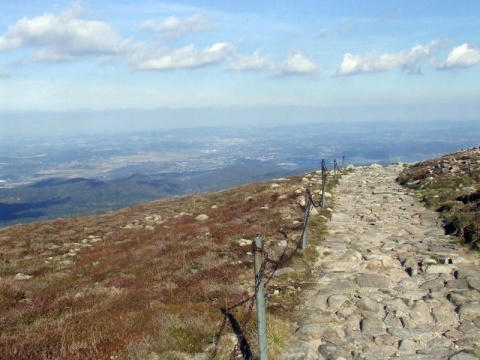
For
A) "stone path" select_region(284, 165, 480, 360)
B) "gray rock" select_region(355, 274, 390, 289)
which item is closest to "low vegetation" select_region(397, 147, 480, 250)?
"stone path" select_region(284, 165, 480, 360)

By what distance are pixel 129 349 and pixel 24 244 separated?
60.6 feet

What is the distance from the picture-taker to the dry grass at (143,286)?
779 centimetres

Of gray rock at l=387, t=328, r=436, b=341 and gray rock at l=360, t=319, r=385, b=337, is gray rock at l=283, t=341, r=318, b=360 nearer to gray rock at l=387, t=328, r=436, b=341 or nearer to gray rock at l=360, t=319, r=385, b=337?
gray rock at l=360, t=319, r=385, b=337

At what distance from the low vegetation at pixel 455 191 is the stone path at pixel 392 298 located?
673 millimetres

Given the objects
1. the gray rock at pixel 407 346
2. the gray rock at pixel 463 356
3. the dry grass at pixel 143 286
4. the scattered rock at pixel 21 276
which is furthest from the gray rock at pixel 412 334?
the scattered rock at pixel 21 276

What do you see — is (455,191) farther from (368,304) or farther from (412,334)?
(412,334)

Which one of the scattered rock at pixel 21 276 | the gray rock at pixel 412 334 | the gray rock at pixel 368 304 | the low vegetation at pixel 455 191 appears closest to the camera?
the gray rock at pixel 412 334

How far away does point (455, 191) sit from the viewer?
67.3 feet

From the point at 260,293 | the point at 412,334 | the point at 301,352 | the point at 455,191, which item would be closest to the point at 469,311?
the point at 412,334

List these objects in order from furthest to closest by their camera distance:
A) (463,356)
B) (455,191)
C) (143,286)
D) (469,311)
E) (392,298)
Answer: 1. (455,191)
2. (143,286)
3. (392,298)
4. (469,311)
5. (463,356)

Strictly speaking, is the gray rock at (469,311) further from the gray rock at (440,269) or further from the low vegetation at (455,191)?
the low vegetation at (455,191)

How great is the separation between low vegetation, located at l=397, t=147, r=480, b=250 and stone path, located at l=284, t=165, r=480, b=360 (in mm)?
673

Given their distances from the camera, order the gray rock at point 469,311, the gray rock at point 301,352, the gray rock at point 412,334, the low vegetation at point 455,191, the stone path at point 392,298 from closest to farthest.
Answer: the gray rock at point 301,352 < the stone path at point 392,298 < the gray rock at point 412,334 < the gray rock at point 469,311 < the low vegetation at point 455,191

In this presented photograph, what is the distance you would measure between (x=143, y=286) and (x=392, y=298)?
6.85 meters
